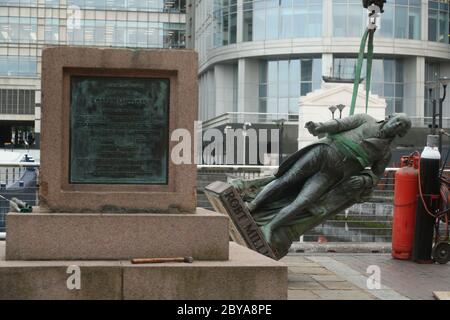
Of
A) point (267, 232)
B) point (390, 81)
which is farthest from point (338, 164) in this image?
point (390, 81)

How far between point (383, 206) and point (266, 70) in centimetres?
5357

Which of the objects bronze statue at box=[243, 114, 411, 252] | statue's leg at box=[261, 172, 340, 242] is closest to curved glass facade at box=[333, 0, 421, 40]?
bronze statue at box=[243, 114, 411, 252]

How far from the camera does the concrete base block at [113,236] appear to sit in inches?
264

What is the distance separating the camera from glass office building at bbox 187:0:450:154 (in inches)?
2598

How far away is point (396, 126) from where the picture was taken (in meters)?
9.92

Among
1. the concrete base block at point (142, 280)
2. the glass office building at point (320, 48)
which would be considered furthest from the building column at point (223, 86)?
the concrete base block at point (142, 280)

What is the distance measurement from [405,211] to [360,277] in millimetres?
3349

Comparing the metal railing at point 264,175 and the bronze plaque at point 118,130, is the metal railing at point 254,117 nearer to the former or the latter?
the metal railing at point 264,175

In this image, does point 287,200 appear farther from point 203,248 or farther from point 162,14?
point 162,14

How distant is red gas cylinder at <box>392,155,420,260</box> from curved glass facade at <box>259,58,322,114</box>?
54423 mm

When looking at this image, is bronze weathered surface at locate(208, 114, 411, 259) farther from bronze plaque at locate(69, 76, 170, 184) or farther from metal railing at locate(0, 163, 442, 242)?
metal railing at locate(0, 163, 442, 242)

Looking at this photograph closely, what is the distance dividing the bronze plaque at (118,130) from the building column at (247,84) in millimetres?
63310

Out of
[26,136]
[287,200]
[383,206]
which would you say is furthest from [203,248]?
[26,136]

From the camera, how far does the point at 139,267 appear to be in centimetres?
641
